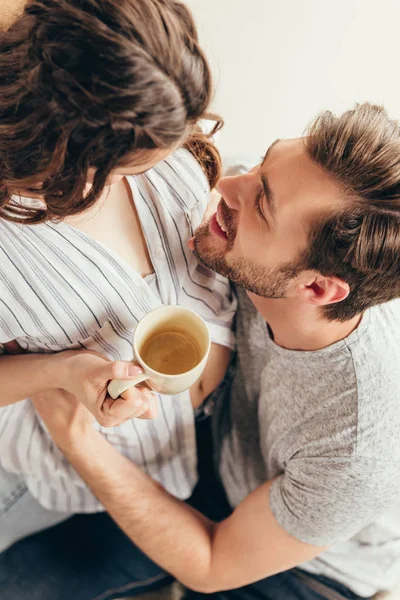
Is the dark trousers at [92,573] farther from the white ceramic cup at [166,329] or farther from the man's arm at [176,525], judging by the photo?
the white ceramic cup at [166,329]

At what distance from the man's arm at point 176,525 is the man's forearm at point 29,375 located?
0.10 meters

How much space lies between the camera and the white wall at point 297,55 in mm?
1233

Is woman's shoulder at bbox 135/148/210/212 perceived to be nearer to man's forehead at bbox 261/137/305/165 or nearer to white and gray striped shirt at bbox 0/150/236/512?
white and gray striped shirt at bbox 0/150/236/512

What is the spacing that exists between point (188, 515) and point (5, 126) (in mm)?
894

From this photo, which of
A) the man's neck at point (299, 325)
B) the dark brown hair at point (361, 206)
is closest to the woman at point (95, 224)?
the man's neck at point (299, 325)

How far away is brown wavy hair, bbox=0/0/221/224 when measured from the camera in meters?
0.50

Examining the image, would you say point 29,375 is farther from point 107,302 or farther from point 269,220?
point 269,220

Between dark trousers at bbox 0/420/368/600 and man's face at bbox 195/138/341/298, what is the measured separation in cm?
72

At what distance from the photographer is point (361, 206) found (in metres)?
0.82

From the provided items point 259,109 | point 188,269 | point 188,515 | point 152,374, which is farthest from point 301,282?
point 259,109

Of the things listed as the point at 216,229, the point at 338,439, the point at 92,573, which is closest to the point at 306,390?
the point at 338,439

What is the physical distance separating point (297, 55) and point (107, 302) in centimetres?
94

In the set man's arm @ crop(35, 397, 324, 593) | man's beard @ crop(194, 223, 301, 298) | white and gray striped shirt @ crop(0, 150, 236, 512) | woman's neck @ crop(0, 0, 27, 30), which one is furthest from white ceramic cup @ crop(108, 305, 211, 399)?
woman's neck @ crop(0, 0, 27, 30)

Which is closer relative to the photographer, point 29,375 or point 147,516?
point 29,375
